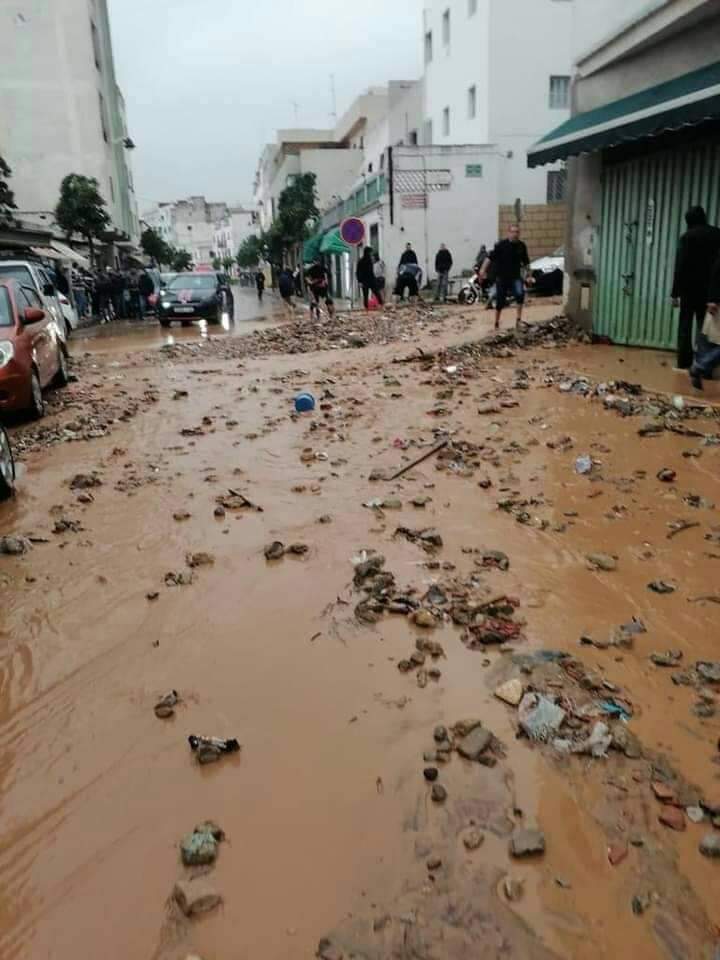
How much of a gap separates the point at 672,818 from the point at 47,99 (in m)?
46.1

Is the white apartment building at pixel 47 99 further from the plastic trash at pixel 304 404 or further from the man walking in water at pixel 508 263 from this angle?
the plastic trash at pixel 304 404

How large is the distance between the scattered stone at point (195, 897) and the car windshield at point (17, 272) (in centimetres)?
1048

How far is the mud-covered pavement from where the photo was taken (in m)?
2.16

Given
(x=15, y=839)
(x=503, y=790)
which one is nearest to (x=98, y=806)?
(x=15, y=839)

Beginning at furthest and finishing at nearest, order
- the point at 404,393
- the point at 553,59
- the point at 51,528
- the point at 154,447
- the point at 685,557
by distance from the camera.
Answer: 1. the point at 553,59
2. the point at 404,393
3. the point at 154,447
4. the point at 51,528
5. the point at 685,557

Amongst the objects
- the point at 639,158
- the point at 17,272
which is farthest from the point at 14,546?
the point at 639,158

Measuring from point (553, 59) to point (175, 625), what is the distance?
30733 mm

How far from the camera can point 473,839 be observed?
2.37 metres

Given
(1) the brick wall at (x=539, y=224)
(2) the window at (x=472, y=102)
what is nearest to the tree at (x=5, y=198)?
(1) the brick wall at (x=539, y=224)

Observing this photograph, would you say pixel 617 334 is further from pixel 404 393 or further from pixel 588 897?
pixel 588 897

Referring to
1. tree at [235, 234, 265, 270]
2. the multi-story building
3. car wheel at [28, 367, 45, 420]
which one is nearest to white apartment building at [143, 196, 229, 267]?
the multi-story building

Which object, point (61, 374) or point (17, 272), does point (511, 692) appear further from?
point (17, 272)

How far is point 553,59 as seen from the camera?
2891cm

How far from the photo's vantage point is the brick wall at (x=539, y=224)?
92.3 feet
